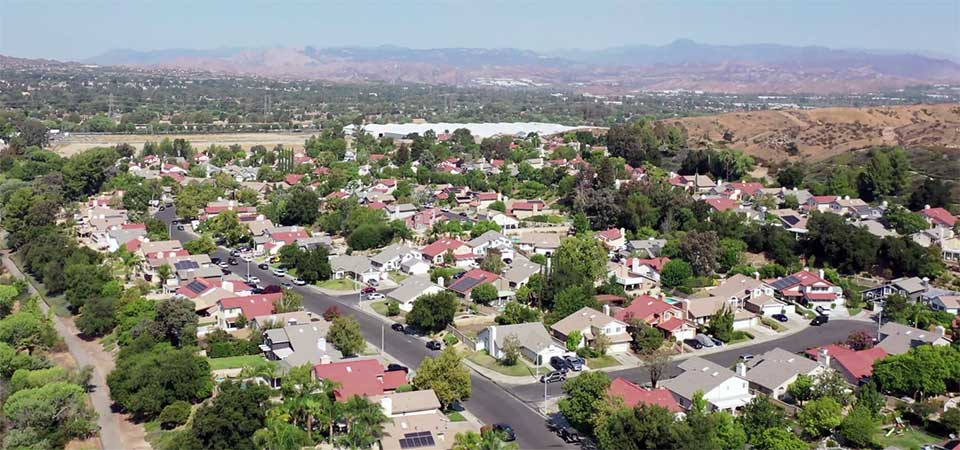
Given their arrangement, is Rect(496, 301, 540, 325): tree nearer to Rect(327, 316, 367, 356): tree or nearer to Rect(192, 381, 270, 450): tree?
Rect(327, 316, 367, 356): tree

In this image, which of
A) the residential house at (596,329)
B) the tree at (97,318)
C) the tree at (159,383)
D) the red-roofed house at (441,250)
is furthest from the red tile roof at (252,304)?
the residential house at (596,329)

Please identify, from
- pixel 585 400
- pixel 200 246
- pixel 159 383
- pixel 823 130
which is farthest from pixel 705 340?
pixel 823 130

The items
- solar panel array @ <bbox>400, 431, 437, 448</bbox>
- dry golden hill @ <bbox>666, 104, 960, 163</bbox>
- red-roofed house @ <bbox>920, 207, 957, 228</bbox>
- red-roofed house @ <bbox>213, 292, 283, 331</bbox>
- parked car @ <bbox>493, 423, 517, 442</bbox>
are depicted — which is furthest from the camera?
dry golden hill @ <bbox>666, 104, 960, 163</bbox>

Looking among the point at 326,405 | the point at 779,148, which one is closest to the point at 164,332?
the point at 326,405

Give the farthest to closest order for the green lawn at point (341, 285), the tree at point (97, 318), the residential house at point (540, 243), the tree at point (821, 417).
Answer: the residential house at point (540, 243)
the green lawn at point (341, 285)
the tree at point (97, 318)
the tree at point (821, 417)

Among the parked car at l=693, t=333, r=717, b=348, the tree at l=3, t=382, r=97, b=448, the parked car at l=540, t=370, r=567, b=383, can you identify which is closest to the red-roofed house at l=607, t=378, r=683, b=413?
the parked car at l=540, t=370, r=567, b=383

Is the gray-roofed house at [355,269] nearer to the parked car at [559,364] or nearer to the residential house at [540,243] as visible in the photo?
the residential house at [540,243]

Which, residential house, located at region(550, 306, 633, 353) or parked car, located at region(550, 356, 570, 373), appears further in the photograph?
residential house, located at region(550, 306, 633, 353)
